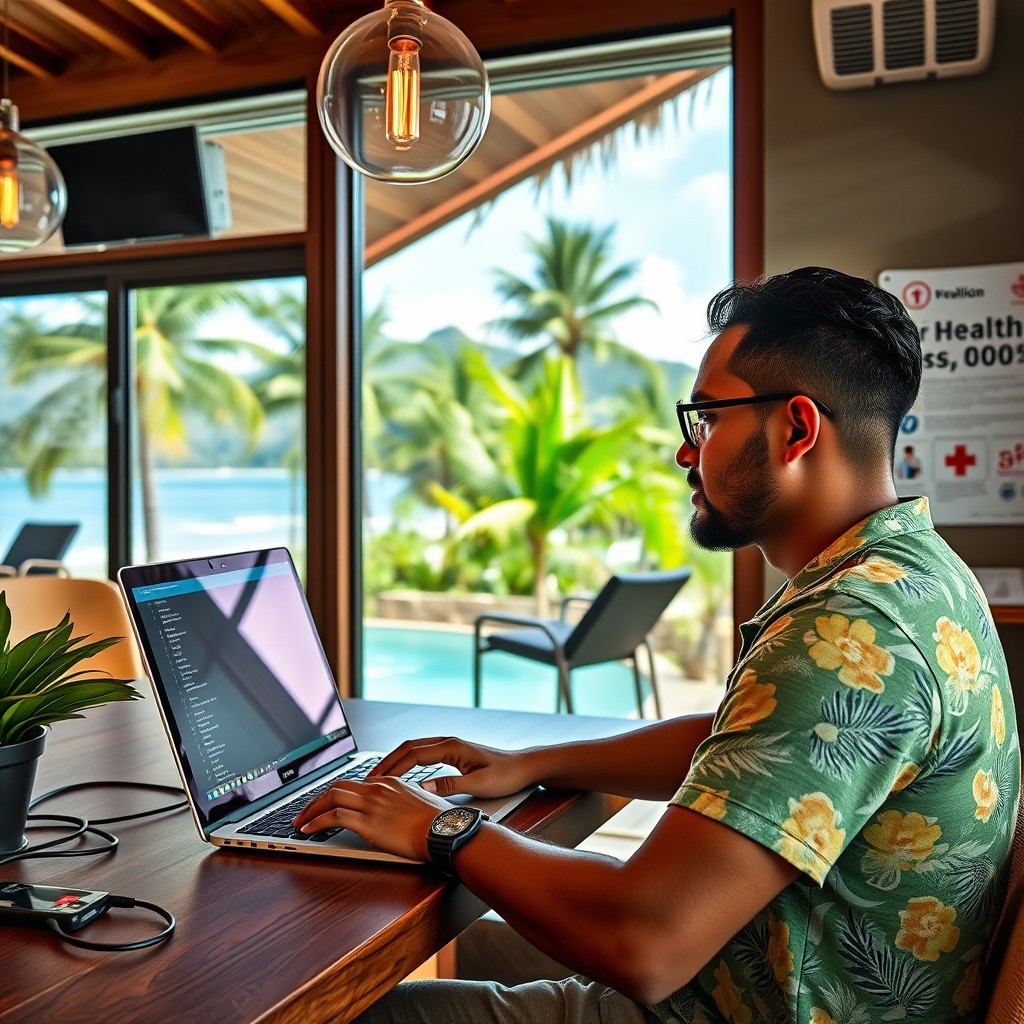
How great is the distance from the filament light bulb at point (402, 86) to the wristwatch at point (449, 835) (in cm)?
98

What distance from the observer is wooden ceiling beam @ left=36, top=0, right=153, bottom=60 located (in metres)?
3.62

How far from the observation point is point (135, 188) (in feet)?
13.3

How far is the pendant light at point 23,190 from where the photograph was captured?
2.24 metres

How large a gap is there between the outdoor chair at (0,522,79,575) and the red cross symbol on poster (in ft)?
11.3

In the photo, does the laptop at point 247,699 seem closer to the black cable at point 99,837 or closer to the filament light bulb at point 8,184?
the black cable at point 99,837

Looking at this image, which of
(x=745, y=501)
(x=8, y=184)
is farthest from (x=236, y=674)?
(x=8, y=184)

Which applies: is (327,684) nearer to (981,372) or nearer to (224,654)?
(224,654)

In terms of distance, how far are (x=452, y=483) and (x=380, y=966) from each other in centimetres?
995

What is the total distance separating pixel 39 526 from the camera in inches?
188

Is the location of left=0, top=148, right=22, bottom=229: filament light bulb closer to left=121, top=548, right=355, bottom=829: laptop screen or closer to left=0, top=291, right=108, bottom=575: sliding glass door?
left=121, top=548, right=355, bottom=829: laptop screen

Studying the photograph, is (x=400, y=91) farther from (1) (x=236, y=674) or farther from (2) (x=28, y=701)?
(2) (x=28, y=701)

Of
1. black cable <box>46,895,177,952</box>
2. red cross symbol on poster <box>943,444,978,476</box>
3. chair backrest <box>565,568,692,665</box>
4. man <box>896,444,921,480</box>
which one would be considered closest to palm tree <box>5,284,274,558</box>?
chair backrest <box>565,568,692,665</box>

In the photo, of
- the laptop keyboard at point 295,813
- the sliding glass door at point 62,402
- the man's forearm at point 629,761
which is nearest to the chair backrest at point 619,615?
the sliding glass door at point 62,402

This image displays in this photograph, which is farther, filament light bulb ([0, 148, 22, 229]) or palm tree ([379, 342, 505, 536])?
palm tree ([379, 342, 505, 536])
